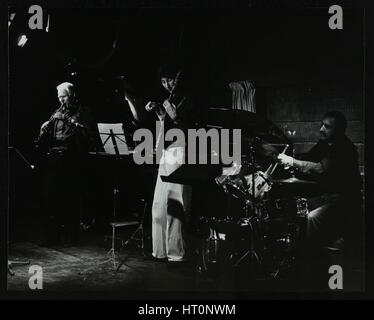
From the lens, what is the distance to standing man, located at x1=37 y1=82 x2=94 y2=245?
5605 millimetres

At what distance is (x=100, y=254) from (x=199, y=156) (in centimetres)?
166

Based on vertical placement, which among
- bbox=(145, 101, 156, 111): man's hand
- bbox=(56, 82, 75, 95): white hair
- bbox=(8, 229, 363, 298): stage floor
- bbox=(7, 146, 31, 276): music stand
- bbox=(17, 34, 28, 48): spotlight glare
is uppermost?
Result: bbox=(17, 34, 28, 48): spotlight glare

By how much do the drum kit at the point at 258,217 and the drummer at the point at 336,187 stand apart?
0.12 meters

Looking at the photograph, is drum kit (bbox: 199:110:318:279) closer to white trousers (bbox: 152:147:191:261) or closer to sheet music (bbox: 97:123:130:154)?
white trousers (bbox: 152:147:191:261)

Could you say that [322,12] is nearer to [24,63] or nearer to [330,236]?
[330,236]

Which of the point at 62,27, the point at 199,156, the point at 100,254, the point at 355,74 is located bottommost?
the point at 100,254

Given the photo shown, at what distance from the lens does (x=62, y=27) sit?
5332 mm

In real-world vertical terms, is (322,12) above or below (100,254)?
above

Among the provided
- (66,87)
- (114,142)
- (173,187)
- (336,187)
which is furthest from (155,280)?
(66,87)

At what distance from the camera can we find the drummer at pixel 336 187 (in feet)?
17.1

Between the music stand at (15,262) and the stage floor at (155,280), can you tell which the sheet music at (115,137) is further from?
the stage floor at (155,280)

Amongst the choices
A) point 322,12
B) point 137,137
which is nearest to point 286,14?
point 322,12

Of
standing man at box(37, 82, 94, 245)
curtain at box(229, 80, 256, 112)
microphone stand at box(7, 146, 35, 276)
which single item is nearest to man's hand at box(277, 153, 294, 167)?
curtain at box(229, 80, 256, 112)

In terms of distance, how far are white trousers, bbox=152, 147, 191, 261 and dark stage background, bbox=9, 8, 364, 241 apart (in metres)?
0.31
